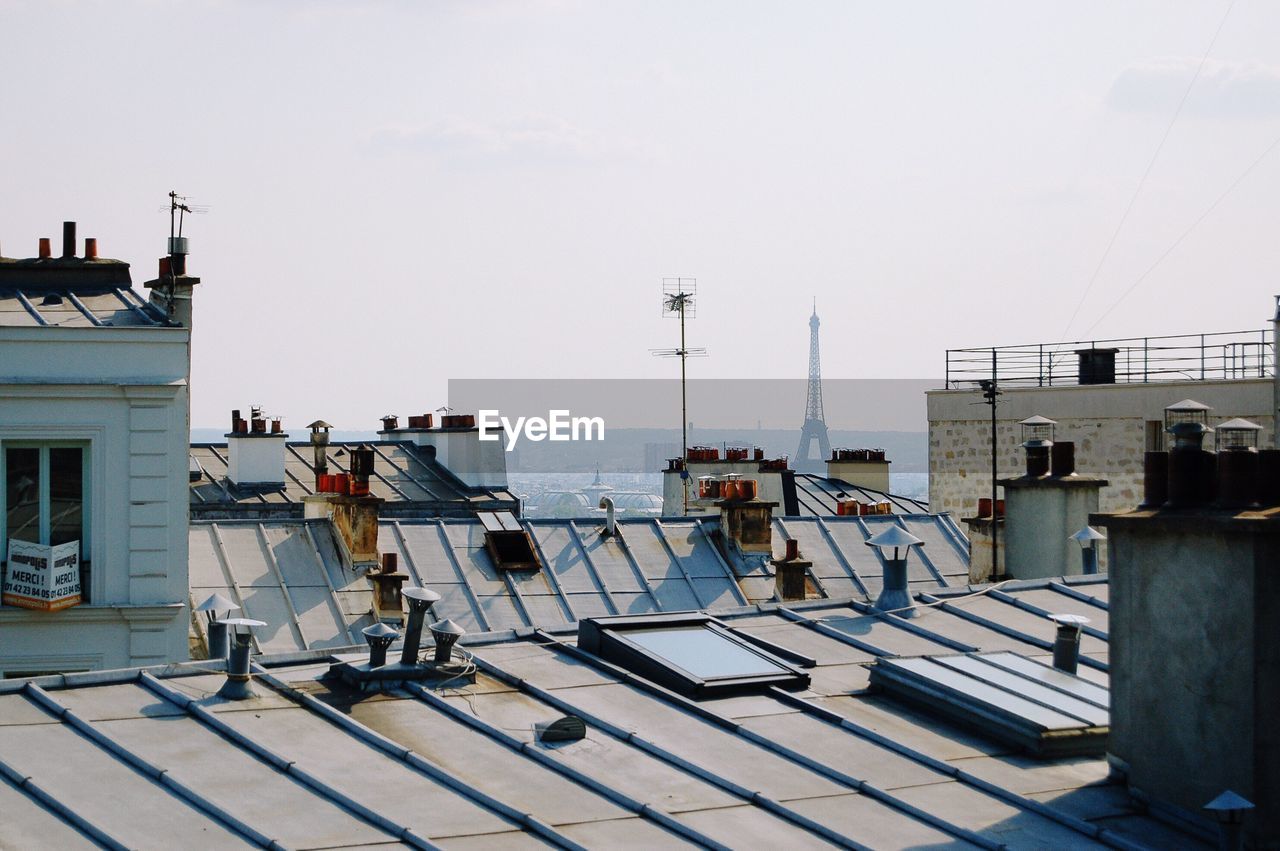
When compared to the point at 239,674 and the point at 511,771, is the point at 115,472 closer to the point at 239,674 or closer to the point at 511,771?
the point at 239,674

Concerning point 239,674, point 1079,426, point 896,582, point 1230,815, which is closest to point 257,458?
point 1079,426

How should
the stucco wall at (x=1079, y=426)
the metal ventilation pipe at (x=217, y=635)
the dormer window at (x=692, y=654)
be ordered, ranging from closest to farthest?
the dormer window at (x=692, y=654), the metal ventilation pipe at (x=217, y=635), the stucco wall at (x=1079, y=426)

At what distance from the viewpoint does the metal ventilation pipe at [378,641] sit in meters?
13.7

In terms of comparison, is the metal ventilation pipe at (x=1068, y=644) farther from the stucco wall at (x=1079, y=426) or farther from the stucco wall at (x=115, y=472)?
the stucco wall at (x=1079, y=426)

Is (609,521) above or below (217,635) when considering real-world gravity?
above

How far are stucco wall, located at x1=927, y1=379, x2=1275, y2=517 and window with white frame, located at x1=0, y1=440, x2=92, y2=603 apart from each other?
75.0 feet

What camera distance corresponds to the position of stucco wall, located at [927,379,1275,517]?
41281 millimetres

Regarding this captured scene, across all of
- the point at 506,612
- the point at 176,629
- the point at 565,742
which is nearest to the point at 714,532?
the point at 506,612

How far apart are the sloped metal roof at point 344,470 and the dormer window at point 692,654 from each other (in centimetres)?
2836

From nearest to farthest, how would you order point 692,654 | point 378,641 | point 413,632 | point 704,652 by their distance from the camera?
point 378,641 → point 413,632 → point 692,654 → point 704,652

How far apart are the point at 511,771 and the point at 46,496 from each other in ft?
43.4

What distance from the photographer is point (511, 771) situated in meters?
12.2

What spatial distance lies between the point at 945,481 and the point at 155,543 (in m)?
28.3

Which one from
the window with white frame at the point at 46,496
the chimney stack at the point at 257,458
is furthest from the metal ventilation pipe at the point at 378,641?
the chimney stack at the point at 257,458
